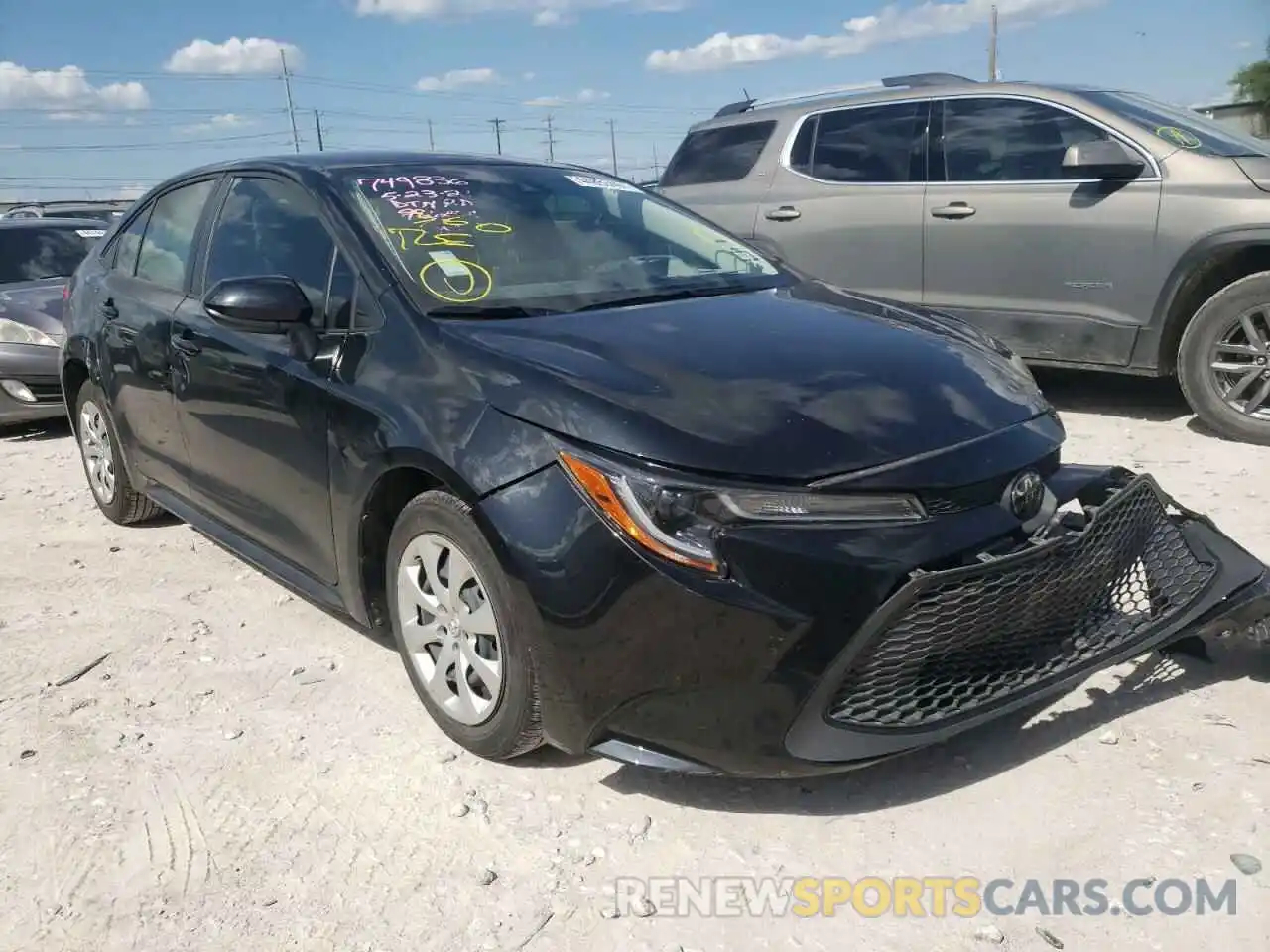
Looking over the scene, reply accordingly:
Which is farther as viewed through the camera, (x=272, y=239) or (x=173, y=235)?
(x=173, y=235)

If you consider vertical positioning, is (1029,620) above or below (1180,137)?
below

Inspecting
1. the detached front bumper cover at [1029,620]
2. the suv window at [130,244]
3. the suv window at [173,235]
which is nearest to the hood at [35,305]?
the suv window at [130,244]

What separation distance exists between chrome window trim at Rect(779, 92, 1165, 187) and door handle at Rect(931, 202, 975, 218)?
0.39 ft

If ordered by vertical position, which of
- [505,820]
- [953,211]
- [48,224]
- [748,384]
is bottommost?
[505,820]

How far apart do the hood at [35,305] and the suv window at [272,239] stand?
14.0 feet

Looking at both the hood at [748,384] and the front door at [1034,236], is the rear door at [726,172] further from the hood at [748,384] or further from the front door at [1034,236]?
the hood at [748,384]

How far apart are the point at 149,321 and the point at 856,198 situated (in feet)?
13.2

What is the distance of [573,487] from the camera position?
2.38 m

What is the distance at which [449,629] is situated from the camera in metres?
2.81

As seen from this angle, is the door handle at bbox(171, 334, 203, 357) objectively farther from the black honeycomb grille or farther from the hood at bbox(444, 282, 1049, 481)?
the black honeycomb grille

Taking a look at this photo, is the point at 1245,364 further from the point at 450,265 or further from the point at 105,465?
the point at 105,465

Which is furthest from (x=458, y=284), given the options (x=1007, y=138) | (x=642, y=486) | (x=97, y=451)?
(x=1007, y=138)

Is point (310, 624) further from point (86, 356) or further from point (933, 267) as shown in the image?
point (933, 267)

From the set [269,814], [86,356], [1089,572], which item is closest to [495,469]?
[269,814]
